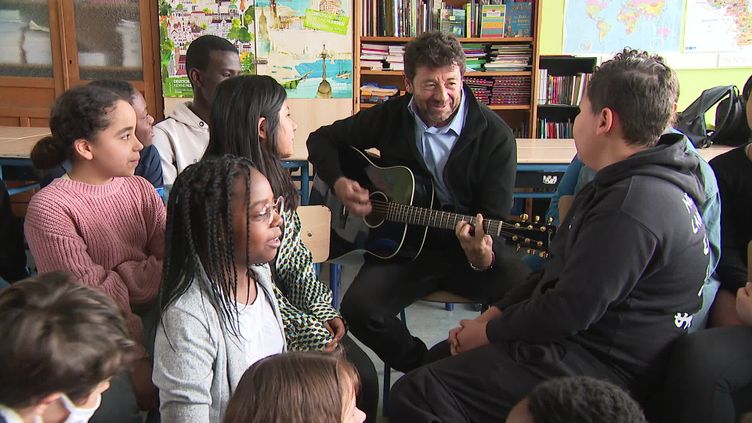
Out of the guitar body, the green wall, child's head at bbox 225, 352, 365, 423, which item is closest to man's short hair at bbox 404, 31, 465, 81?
the guitar body

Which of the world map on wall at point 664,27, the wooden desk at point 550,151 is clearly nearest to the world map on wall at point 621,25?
the world map on wall at point 664,27

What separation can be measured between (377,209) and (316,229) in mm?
232

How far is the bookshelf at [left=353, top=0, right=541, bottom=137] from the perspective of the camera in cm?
469

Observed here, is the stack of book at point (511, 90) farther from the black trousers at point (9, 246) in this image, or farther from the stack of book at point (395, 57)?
the black trousers at point (9, 246)

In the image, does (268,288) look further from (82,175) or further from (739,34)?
(739,34)

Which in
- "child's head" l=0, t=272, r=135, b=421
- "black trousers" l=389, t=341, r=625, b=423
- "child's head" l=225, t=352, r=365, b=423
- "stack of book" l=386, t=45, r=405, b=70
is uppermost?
"stack of book" l=386, t=45, r=405, b=70

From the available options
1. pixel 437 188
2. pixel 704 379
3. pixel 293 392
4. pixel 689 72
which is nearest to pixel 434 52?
pixel 437 188

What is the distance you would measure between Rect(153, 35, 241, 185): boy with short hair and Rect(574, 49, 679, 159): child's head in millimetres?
1484

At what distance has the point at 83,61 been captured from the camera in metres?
4.81

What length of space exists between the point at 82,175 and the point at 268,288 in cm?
57

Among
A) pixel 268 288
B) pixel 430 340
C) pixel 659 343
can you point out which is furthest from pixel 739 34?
pixel 268 288

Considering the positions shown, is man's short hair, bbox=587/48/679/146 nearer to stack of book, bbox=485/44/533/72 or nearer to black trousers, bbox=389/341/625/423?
black trousers, bbox=389/341/625/423

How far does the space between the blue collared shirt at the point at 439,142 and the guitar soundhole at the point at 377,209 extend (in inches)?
7.8

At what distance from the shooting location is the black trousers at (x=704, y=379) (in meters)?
1.31
